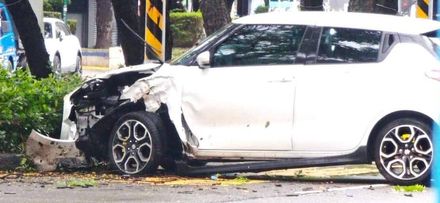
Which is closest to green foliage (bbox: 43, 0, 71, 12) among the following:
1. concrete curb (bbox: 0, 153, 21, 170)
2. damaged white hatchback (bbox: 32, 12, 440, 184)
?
concrete curb (bbox: 0, 153, 21, 170)

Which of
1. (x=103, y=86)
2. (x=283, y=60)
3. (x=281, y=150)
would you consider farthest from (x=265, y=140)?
(x=103, y=86)

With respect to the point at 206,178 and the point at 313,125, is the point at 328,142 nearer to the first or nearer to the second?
the point at 313,125

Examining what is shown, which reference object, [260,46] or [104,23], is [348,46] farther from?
[104,23]

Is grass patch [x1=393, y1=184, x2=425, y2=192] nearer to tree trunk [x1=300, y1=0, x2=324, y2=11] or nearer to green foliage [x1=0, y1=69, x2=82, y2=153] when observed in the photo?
green foliage [x1=0, y1=69, x2=82, y2=153]

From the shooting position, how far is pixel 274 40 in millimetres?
9961

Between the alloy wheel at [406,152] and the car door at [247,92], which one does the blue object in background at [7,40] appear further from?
the alloy wheel at [406,152]

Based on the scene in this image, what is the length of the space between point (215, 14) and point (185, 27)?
2785 cm

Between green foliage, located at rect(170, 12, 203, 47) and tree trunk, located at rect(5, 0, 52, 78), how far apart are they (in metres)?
28.8

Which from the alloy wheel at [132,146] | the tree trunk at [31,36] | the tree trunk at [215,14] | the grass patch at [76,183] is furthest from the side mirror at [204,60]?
the tree trunk at [215,14]

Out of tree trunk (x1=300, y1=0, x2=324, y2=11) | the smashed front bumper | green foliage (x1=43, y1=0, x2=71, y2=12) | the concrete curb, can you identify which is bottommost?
green foliage (x1=43, y1=0, x2=71, y2=12)

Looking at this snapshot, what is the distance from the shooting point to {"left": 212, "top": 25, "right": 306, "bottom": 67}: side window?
32.4ft

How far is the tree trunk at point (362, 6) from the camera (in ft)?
42.7

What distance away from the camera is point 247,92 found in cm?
974

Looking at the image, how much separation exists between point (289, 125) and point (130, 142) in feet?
5.20
